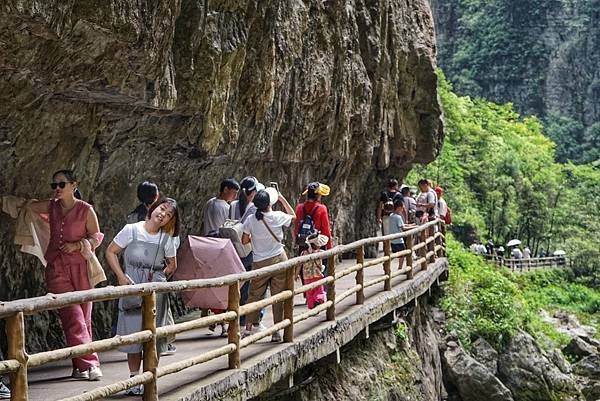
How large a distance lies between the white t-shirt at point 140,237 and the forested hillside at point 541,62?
76250mm

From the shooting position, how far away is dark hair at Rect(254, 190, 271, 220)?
386 inches

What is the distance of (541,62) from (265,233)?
77.3 meters

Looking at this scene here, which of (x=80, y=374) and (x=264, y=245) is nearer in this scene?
(x=80, y=374)

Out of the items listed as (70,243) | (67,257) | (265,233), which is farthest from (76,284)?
(265,233)

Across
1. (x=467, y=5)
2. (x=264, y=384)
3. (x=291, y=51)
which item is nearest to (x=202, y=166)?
(x=291, y=51)

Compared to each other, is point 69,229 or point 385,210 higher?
point 69,229

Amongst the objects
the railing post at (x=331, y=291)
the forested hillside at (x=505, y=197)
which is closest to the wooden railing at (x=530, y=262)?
the forested hillside at (x=505, y=197)

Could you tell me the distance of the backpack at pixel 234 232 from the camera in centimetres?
1007

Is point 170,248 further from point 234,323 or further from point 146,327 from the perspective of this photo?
point 146,327

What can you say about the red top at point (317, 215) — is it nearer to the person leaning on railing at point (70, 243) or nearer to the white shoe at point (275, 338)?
the white shoe at point (275, 338)

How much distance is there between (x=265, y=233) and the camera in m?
10.0

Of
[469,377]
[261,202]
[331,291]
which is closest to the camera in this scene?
[261,202]

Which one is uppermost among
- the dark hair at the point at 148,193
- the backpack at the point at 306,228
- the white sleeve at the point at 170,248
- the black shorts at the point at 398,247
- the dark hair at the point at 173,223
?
the dark hair at the point at 148,193

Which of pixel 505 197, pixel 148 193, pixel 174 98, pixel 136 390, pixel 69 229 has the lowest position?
pixel 505 197
